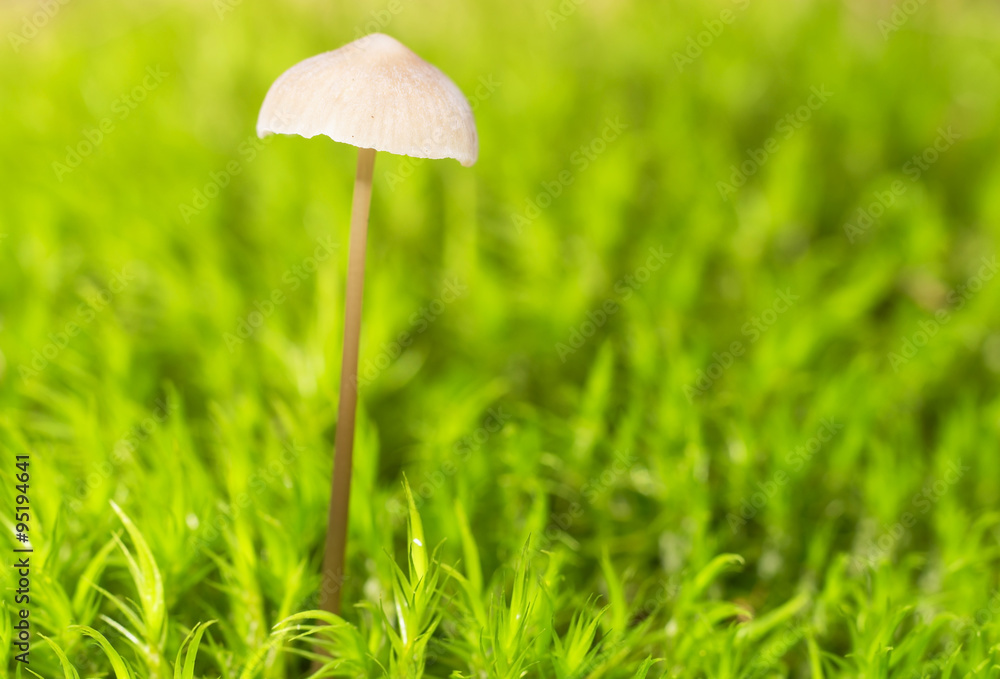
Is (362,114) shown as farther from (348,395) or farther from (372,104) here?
(348,395)

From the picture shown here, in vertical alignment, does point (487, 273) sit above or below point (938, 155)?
below

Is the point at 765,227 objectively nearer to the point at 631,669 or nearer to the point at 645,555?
the point at 645,555

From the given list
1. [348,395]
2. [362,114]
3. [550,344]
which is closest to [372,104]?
[362,114]

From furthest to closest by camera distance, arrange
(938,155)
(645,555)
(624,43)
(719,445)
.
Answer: (624,43), (938,155), (719,445), (645,555)

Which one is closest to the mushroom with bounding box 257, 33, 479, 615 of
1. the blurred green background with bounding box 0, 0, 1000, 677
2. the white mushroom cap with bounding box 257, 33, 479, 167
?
the white mushroom cap with bounding box 257, 33, 479, 167

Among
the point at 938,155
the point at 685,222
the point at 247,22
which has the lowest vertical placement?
the point at 685,222

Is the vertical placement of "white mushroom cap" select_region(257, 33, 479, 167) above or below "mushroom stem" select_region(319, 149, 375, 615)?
above

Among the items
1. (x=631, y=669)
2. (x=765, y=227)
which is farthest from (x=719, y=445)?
(x=765, y=227)

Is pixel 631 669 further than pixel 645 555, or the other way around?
pixel 645 555

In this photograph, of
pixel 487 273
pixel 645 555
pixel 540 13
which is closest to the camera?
pixel 645 555

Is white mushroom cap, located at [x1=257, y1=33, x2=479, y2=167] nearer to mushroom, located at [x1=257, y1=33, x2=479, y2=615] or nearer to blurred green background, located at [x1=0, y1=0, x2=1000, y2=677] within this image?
mushroom, located at [x1=257, y1=33, x2=479, y2=615]
